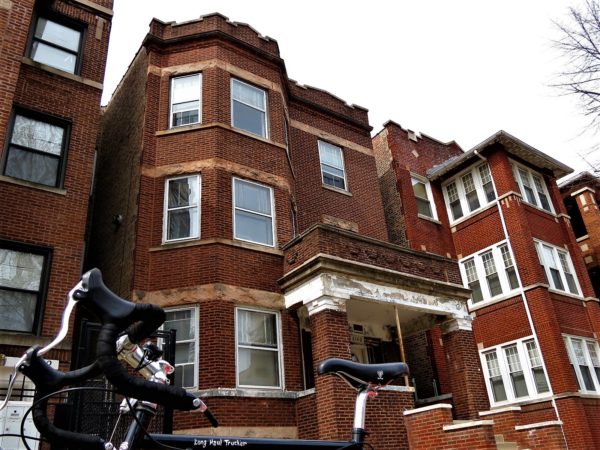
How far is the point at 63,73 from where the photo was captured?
12.6 m

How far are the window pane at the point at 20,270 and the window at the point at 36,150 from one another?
1.78m

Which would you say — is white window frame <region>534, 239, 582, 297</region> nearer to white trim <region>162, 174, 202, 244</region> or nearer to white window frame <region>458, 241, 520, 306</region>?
white window frame <region>458, 241, 520, 306</region>

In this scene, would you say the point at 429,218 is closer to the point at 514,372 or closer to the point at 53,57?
the point at 514,372

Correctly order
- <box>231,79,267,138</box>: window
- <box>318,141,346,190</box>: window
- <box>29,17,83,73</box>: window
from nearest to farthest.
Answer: <box>29,17,83,73</box>: window, <box>231,79,267,138</box>: window, <box>318,141,346,190</box>: window

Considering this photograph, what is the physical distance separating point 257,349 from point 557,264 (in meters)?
12.6

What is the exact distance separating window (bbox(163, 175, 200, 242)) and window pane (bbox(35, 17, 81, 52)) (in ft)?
13.8

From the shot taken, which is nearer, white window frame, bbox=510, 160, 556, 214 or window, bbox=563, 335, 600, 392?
window, bbox=563, 335, 600, 392

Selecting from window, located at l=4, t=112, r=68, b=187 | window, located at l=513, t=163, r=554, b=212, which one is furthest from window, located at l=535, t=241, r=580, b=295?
window, located at l=4, t=112, r=68, b=187

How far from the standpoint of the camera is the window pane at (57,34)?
42.8 ft

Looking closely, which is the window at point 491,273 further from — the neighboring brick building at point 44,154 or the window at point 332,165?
the neighboring brick building at point 44,154

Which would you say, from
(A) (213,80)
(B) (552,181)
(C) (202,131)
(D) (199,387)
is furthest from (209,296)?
(B) (552,181)

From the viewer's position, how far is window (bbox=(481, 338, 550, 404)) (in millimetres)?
16656

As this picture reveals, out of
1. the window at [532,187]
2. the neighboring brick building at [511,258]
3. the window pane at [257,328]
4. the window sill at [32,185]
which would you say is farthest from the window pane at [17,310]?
the window at [532,187]

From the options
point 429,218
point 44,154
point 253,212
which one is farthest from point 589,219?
point 44,154
